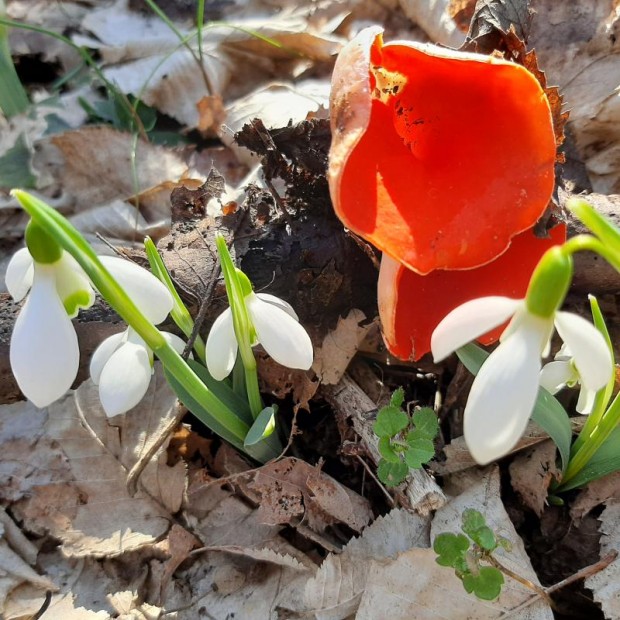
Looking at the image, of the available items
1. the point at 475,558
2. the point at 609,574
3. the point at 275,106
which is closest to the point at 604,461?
the point at 609,574

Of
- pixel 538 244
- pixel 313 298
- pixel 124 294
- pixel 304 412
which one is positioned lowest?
pixel 304 412

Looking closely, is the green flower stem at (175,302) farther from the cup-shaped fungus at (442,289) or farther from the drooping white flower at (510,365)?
the drooping white flower at (510,365)

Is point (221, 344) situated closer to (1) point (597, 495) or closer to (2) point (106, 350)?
(2) point (106, 350)

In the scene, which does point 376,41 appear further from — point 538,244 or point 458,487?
point 458,487

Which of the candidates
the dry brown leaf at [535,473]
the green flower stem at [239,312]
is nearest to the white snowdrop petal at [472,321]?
the green flower stem at [239,312]

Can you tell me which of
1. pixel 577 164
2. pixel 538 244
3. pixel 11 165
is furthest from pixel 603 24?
pixel 11 165

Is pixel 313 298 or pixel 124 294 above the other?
pixel 124 294
